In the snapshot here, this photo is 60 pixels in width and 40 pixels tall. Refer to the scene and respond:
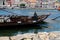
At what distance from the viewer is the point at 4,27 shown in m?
29.3

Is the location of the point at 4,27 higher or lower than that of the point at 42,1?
higher

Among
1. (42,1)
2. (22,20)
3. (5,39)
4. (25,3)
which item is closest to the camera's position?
(5,39)

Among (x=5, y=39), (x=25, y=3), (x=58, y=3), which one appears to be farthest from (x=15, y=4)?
(x=5, y=39)

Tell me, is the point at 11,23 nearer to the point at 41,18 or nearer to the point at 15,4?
the point at 41,18

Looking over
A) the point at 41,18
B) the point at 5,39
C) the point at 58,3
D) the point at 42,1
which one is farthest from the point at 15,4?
the point at 5,39

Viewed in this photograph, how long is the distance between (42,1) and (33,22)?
130 metres

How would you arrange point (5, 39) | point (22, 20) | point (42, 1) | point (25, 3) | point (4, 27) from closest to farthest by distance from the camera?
point (5, 39), point (4, 27), point (22, 20), point (25, 3), point (42, 1)

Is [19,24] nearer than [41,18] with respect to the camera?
Yes

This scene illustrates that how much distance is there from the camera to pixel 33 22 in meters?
31.5

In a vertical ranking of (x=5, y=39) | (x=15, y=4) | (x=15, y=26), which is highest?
(x=5, y=39)

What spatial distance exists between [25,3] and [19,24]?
120m

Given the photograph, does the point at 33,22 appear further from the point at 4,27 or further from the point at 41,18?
the point at 4,27

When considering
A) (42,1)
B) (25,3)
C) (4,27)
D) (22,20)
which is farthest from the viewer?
(42,1)

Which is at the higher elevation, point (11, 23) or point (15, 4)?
point (11, 23)
